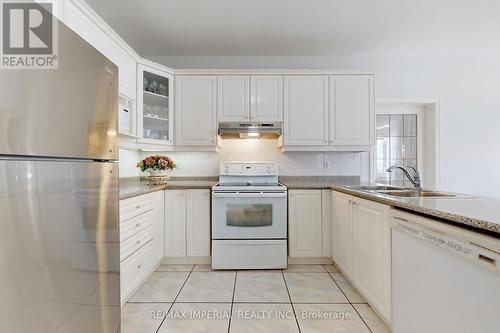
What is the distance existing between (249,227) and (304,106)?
1551 millimetres

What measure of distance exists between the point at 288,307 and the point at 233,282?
0.61m

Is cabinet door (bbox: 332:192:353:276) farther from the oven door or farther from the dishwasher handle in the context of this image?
the dishwasher handle

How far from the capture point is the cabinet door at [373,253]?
1591mm

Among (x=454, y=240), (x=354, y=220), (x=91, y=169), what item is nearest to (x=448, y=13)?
(x=354, y=220)

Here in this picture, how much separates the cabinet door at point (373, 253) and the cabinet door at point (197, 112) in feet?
5.92

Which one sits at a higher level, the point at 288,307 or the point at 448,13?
the point at 448,13

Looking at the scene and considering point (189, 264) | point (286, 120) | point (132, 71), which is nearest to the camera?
point (132, 71)

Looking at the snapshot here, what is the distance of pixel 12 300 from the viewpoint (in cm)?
66

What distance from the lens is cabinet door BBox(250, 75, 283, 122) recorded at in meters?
2.96

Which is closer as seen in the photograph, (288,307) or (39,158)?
(39,158)

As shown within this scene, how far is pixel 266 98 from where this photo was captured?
2969 mm

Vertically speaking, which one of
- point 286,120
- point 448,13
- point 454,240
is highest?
point 448,13

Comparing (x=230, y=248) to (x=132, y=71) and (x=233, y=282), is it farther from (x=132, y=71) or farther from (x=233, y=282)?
(x=132, y=71)

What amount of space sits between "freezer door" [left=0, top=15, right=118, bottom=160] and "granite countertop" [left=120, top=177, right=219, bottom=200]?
0.93 metres
